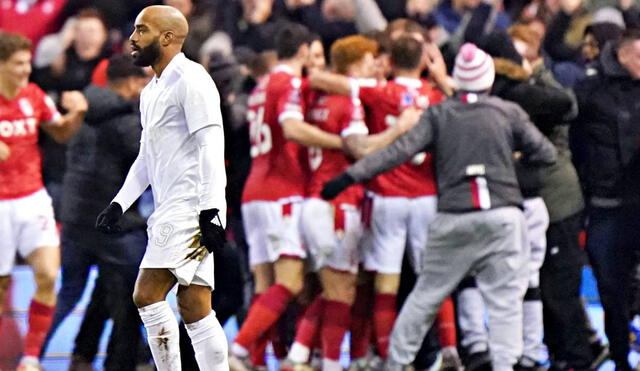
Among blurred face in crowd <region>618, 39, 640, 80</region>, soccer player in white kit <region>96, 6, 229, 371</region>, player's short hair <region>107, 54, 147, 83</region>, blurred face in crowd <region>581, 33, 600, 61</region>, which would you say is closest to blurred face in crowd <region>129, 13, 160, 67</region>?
soccer player in white kit <region>96, 6, 229, 371</region>

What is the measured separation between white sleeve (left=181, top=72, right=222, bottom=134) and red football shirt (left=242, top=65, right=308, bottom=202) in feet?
7.67

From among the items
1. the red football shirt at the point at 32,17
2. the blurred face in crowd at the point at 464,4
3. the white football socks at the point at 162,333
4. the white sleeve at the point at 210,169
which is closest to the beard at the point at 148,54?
the white sleeve at the point at 210,169

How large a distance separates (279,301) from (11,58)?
2122 mm

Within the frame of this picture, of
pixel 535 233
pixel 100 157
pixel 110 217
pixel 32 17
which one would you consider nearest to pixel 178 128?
pixel 110 217

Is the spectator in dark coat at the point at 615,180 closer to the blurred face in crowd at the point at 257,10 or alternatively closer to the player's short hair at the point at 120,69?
the player's short hair at the point at 120,69

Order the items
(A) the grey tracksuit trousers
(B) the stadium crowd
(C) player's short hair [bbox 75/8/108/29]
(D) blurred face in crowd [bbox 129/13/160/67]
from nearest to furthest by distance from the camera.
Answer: (D) blurred face in crowd [bbox 129/13/160/67] < (A) the grey tracksuit trousers < (B) the stadium crowd < (C) player's short hair [bbox 75/8/108/29]

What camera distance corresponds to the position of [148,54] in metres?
6.59

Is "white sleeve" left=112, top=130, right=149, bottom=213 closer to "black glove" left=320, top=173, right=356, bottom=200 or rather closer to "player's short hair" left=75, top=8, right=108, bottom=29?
"black glove" left=320, top=173, right=356, bottom=200

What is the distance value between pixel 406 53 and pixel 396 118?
0.39 m

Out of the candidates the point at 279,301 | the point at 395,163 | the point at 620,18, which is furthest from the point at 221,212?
the point at 620,18

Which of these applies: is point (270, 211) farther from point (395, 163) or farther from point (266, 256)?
point (395, 163)

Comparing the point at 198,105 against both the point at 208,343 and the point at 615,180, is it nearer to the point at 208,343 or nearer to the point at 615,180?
the point at 208,343

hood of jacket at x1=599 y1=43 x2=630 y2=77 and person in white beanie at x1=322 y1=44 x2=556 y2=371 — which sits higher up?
hood of jacket at x1=599 y1=43 x2=630 y2=77

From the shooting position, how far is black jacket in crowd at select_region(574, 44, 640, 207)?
29.2ft
